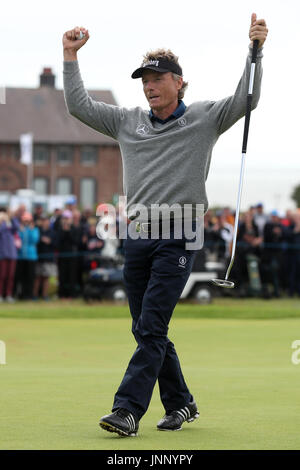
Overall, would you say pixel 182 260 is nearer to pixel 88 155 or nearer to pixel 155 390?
pixel 155 390

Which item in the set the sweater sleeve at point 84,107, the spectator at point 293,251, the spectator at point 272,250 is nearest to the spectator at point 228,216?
the spectator at point 272,250

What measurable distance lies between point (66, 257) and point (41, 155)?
254ft

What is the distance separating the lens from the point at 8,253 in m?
21.5

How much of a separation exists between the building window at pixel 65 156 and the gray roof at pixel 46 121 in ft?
4.31

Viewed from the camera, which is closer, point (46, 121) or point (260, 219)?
point (260, 219)

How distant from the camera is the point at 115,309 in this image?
63.6 feet

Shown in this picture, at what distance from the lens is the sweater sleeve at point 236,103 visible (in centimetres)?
645

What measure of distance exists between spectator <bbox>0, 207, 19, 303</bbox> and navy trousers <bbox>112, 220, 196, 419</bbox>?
593 inches

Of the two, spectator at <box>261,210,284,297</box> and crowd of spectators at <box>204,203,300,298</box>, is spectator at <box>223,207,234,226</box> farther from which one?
spectator at <box>261,210,284,297</box>

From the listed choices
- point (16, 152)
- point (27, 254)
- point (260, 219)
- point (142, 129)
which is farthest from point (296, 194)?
point (142, 129)

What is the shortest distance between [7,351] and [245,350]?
111 inches

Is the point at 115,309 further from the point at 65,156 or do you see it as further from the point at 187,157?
the point at 65,156

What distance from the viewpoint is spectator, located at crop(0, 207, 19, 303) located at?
21.4m

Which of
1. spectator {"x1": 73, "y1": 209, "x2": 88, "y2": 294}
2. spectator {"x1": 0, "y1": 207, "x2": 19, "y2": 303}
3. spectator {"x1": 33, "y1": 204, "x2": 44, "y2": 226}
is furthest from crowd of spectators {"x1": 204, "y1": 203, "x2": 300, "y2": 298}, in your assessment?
spectator {"x1": 0, "y1": 207, "x2": 19, "y2": 303}
